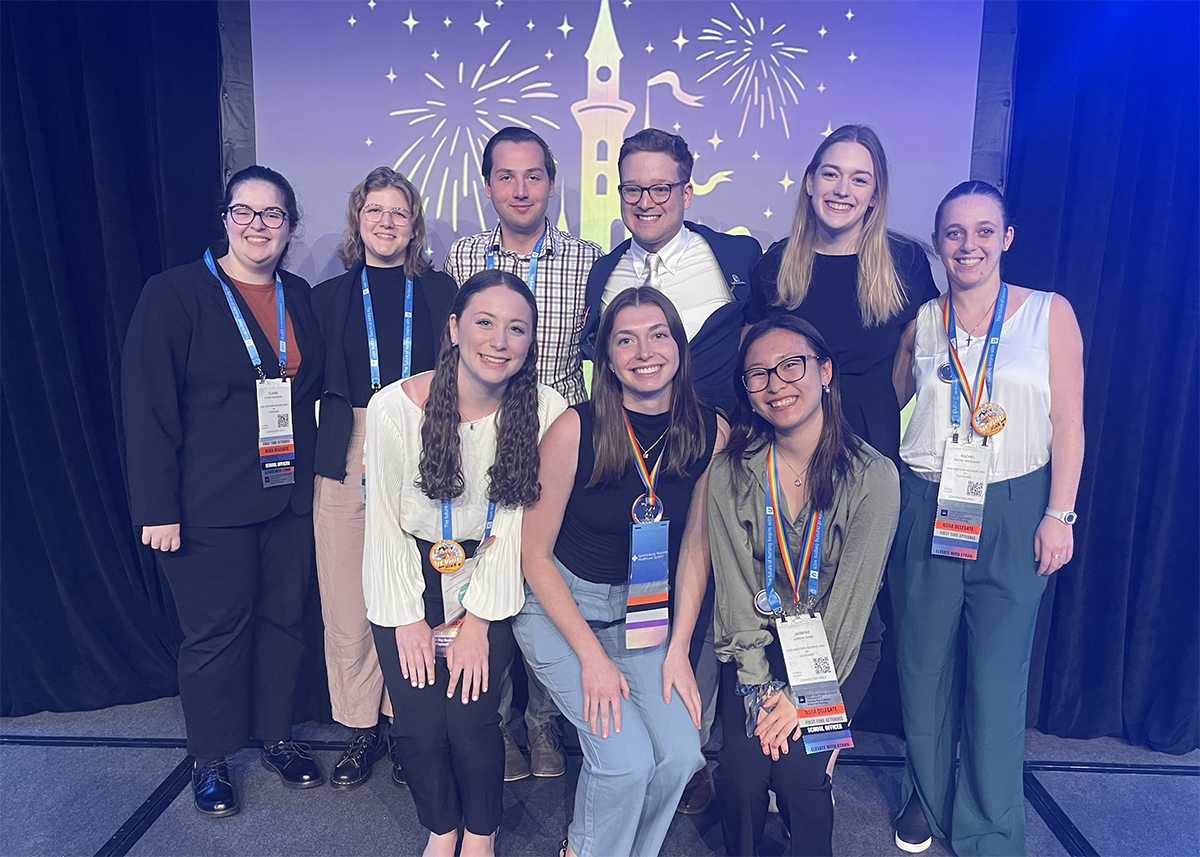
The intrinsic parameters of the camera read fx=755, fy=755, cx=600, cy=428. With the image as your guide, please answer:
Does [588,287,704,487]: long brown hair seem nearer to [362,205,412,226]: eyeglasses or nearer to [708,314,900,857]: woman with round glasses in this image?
[708,314,900,857]: woman with round glasses

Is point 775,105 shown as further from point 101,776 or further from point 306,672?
point 101,776

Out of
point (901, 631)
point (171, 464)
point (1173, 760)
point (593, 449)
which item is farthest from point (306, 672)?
point (1173, 760)

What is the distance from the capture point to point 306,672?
278cm

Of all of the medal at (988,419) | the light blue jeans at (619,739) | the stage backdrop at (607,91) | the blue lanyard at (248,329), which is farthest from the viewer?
the stage backdrop at (607,91)

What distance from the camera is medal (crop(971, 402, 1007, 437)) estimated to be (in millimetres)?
1965

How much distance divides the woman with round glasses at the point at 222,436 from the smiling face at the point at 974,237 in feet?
6.08

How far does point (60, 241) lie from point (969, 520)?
307 cm

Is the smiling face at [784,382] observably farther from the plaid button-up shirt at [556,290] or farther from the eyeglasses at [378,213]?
the eyeglasses at [378,213]

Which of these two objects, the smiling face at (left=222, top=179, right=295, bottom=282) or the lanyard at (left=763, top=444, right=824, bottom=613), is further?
the smiling face at (left=222, top=179, right=295, bottom=282)

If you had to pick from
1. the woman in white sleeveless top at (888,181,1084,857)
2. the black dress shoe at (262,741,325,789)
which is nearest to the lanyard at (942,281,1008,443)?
the woman in white sleeveless top at (888,181,1084,857)

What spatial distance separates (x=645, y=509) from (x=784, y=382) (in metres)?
0.46

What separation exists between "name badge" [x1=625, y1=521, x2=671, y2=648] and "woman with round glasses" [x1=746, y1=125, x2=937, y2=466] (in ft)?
2.24

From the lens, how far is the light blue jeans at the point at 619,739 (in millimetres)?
1747

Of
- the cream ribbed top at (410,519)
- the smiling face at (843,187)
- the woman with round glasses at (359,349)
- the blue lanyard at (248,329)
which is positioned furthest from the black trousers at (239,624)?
the smiling face at (843,187)
